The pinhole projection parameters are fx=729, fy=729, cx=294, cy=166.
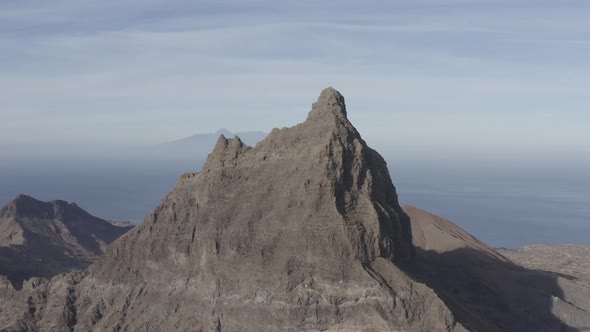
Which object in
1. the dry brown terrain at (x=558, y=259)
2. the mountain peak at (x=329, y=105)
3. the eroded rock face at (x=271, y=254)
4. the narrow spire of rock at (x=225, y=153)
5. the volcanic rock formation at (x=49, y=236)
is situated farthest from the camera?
the volcanic rock formation at (x=49, y=236)

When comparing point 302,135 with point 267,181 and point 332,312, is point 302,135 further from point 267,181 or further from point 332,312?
point 332,312

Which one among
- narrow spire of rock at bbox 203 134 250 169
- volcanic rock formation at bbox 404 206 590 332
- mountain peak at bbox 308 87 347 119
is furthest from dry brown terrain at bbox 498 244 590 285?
narrow spire of rock at bbox 203 134 250 169

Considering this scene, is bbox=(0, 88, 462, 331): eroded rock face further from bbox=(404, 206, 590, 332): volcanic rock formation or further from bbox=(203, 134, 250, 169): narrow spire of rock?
bbox=(404, 206, 590, 332): volcanic rock formation

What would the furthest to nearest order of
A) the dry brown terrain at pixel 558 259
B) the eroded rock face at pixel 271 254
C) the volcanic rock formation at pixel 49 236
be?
1. the volcanic rock formation at pixel 49 236
2. the dry brown terrain at pixel 558 259
3. the eroded rock face at pixel 271 254

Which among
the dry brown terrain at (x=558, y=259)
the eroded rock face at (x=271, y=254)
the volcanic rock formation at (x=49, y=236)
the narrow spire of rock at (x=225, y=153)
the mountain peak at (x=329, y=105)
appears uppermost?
the mountain peak at (x=329, y=105)

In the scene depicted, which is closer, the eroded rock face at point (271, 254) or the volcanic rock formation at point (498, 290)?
the eroded rock face at point (271, 254)

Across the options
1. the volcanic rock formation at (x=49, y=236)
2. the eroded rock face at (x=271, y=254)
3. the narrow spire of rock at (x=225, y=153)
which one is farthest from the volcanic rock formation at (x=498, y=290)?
the volcanic rock formation at (x=49, y=236)

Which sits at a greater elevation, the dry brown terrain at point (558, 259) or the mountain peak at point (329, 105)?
the mountain peak at point (329, 105)

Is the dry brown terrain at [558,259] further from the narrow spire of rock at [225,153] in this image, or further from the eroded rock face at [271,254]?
the narrow spire of rock at [225,153]
